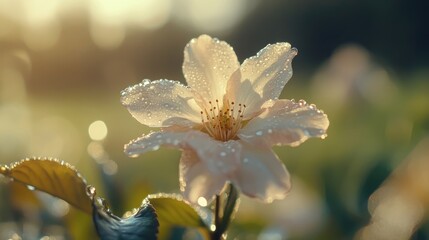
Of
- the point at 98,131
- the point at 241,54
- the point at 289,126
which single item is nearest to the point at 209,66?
the point at 289,126

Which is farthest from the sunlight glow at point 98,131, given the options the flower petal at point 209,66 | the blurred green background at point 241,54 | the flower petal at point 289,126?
the flower petal at point 289,126

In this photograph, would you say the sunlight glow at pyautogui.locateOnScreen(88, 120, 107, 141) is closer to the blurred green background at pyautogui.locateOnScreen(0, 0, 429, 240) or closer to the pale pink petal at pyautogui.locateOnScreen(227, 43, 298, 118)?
the blurred green background at pyautogui.locateOnScreen(0, 0, 429, 240)

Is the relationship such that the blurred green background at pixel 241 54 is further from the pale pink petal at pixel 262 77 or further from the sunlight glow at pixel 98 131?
the pale pink petal at pixel 262 77

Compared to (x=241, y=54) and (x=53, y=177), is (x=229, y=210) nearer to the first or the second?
(x=53, y=177)

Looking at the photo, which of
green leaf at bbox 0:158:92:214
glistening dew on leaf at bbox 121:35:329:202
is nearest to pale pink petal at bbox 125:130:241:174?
glistening dew on leaf at bbox 121:35:329:202

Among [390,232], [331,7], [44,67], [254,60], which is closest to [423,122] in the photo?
[390,232]

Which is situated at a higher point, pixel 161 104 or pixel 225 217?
pixel 161 104
